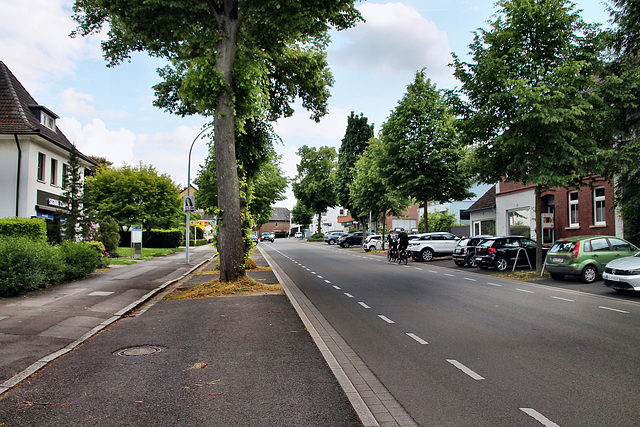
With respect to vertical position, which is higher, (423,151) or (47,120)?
Result: (47,120)

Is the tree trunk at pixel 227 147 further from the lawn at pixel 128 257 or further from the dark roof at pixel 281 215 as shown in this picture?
the dark roof at pixel 281 215

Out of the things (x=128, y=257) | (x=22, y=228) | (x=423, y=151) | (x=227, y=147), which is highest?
(x=423, y=151)

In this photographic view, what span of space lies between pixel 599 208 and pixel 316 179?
55.0m

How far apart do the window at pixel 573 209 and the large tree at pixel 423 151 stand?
5.70m

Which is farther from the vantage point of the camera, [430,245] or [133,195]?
[133,195]

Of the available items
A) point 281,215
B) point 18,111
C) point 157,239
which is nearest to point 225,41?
point 18,111

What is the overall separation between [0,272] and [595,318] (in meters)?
13.1

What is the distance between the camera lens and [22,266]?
38.3 ft

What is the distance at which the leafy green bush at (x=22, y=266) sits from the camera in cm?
1121

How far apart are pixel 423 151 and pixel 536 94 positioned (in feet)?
45.0

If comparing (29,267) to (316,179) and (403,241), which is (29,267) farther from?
(316,179)

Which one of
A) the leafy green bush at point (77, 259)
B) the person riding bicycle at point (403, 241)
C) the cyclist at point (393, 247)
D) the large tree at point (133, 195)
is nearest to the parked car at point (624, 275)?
the person riding bicycle at point (403, 241)

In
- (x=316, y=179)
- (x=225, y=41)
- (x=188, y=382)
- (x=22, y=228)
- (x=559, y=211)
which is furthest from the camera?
(x=316, y=179)

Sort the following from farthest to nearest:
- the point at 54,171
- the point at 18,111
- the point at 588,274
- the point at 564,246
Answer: the point at 54,171 < the point at 18,111 < the point at 564,246 < the point at 588,274
